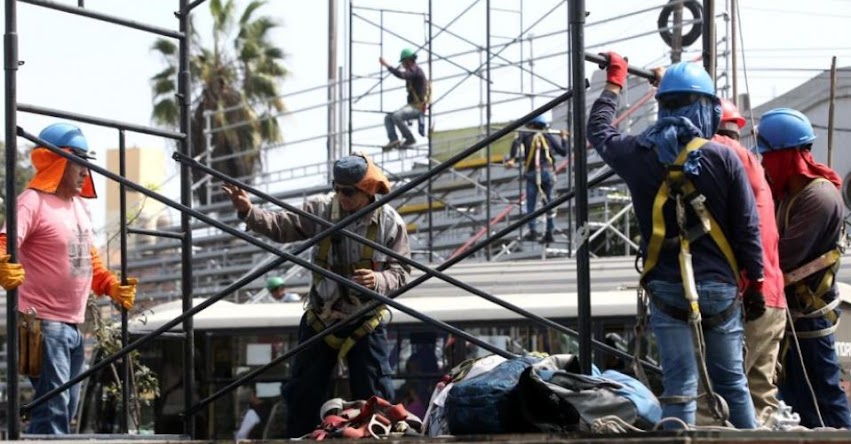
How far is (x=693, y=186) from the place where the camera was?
6.32 m

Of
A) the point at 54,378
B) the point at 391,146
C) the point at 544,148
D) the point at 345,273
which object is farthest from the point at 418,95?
the point at 54,378

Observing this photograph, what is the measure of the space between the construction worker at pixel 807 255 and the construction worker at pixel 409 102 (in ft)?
48.6

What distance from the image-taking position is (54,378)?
8.24 metres

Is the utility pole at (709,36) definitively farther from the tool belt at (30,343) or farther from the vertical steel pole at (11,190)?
the tool belt at (30,343)

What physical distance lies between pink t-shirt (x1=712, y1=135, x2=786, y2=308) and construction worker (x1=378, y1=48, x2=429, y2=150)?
15.7m

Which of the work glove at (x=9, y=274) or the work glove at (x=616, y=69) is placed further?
the work glove at (x=9, y=274)

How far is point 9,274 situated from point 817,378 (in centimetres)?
385

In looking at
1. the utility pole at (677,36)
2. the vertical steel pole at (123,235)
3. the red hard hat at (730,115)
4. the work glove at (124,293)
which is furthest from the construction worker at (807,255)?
the utility pole at (677,36)

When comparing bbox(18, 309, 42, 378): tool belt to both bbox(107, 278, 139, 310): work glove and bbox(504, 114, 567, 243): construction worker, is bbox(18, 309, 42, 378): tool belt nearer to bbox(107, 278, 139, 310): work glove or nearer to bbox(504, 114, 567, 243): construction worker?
bbox(107, 278, 139, 310): work glove

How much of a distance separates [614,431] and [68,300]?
3.72 m

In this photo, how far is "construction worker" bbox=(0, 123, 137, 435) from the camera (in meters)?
8.19

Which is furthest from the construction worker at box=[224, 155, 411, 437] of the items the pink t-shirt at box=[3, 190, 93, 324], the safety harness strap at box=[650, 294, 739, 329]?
the safety harness strap at box=[650, 294, 739, 329]

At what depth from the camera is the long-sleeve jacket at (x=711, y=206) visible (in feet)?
20.8

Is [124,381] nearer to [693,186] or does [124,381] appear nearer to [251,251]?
[693,186]
